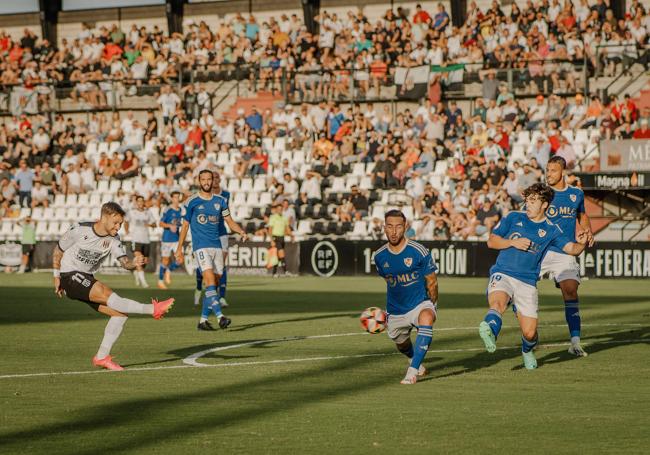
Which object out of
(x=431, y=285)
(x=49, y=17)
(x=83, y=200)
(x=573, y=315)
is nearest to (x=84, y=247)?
(x=431, y=285)

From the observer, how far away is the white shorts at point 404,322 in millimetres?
11077

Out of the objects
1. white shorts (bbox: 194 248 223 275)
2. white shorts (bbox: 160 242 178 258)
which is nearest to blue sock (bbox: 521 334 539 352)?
white shorts (bbox: 194 248 223 275)

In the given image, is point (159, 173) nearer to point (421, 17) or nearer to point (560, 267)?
point (421, 17)

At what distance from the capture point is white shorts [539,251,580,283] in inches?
540

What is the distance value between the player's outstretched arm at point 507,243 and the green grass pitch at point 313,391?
1.28 metres

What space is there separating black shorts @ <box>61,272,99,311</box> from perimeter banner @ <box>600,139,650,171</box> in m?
21.6

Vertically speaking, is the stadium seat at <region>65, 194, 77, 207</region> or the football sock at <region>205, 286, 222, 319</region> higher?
the stadium seat at <region>65, 194, 77, 207</region>

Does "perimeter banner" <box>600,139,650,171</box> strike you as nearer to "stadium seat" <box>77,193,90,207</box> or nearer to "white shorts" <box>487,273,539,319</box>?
"stadium seat" <box>77,193,90,207</box>

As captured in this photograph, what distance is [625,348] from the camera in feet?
45.3

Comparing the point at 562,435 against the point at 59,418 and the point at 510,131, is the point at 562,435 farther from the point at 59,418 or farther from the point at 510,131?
the point at 510,131

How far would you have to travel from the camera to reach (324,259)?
34062mm

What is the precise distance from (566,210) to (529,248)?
2101 mm

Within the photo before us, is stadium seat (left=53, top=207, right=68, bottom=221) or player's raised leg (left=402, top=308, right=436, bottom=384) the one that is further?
stadium seat (left=53, top=207, right=68, bottom=221)

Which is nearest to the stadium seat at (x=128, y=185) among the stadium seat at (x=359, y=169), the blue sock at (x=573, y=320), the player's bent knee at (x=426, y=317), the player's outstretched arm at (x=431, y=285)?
the stadium seat at (x=359, y=169)
